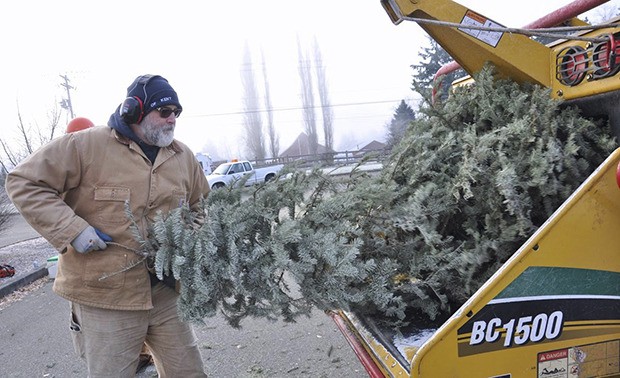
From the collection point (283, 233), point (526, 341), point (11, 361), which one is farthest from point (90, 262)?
point (11, 361)

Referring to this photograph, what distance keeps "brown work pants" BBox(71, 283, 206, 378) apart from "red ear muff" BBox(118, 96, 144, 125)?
965 millimetres

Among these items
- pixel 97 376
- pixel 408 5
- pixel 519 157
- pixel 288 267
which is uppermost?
pixel 408 5

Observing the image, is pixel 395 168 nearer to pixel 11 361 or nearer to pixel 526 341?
pixel 526 341

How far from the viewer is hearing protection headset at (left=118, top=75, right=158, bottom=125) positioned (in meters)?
2.55

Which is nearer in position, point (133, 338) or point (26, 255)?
point (133, 338)

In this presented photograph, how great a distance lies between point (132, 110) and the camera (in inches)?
101

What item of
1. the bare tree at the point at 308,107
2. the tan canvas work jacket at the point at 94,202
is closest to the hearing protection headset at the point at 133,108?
the tan canvas work jacket at the point at 94,202

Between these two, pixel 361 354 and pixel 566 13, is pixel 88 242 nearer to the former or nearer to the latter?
pixel 361 354

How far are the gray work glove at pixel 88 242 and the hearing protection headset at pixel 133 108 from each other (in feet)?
2.14

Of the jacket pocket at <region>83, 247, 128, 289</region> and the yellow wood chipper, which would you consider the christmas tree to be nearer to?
the jacket pocket at <region>83, 247, 128, 289</region>

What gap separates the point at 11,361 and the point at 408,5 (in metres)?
4.84

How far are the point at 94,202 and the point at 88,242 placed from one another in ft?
0.91

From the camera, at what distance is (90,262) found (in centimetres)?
243

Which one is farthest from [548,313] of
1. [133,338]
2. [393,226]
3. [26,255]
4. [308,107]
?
[308,107]
